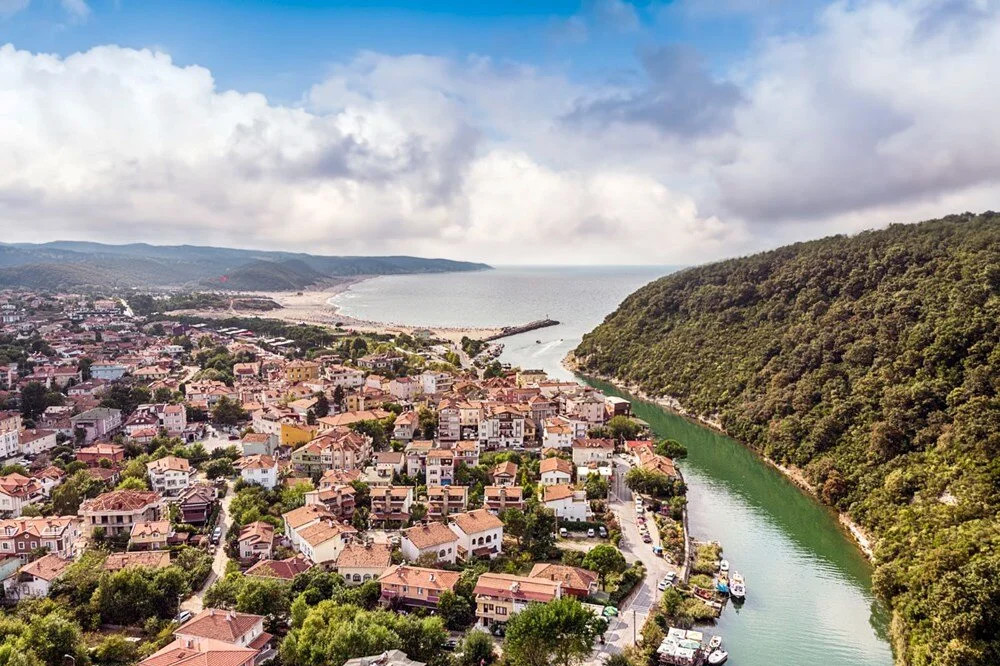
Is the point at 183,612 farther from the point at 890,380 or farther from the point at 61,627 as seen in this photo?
the point at 890,380

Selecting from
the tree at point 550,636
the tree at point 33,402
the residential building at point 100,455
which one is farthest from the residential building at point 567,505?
the tree at point 33,402

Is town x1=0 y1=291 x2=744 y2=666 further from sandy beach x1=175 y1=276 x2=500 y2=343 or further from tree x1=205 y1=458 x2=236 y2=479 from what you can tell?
sandy beach x1=175 y1=276 x2=500 y2=343

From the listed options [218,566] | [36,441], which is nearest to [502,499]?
[218,566]

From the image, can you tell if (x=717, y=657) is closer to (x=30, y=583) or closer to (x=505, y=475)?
(x=505, y=475)

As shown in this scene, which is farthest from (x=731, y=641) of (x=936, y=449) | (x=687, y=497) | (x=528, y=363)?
(x=528, y=363)

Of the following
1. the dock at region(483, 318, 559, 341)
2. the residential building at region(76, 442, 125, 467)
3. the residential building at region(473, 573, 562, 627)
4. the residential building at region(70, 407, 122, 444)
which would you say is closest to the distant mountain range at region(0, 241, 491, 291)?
the dock at region(483, 318, 559, 341)

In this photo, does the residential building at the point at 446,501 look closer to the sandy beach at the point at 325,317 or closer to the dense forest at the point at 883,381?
the dense forest at the point at 883,381
